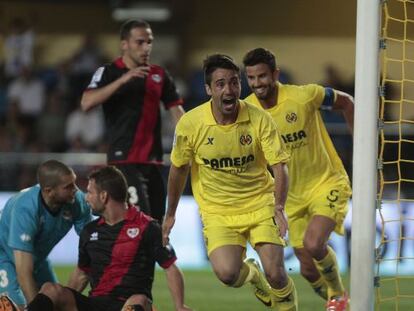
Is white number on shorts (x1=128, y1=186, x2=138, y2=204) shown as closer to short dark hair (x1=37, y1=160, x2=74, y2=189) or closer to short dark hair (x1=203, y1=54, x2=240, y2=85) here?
short dark hair (x1=37, y1=160, x2=74, y2=189)

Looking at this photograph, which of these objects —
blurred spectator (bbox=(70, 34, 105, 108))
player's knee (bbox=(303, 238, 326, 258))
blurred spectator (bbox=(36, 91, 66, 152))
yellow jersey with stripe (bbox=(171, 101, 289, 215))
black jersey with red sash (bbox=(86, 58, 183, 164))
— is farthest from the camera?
blurred spectator (bbox=(70, 34, 105, 108))

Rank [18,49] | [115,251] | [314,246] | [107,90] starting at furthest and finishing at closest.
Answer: [18,49]
[107,90]
[314,246]
[115,251]

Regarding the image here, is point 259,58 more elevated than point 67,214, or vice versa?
point 259,58

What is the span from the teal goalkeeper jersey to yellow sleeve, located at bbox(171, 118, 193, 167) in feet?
2.58

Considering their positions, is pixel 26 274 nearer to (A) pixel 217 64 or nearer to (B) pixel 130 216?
(B) pixel 130 216

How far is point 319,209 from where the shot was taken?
8250 mm

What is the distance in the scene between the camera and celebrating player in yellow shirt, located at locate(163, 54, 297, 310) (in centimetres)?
715

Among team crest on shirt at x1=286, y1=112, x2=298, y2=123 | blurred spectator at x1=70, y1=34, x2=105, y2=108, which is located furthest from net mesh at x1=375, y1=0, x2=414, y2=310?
blurred spectator at x1=70, y1=34, x2=105, y2=108

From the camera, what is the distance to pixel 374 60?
264 inches

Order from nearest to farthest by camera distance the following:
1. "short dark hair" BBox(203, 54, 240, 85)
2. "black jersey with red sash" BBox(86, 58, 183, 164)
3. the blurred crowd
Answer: "short dark hair" BBox(203, 54, 240, 85), "black jersey with red sash" BBox(86, 58, 183, 164), the blurred crowd

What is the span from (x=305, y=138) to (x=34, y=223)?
2108mm

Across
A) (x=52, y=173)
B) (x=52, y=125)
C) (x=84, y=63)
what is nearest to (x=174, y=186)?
(x=52, y=173)

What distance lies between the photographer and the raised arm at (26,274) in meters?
7.18

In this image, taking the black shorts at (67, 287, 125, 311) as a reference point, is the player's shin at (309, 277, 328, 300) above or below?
above
